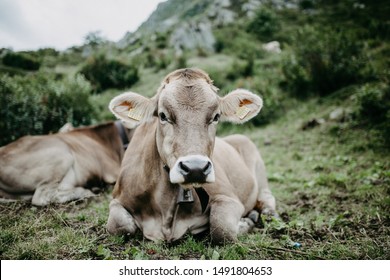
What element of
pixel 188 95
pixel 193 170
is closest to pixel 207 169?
pixel 193 170

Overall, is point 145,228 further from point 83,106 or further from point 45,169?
point 83,106

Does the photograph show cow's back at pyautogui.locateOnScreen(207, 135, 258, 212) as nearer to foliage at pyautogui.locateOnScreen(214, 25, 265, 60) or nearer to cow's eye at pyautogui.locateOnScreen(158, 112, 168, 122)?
cow's eye at pyautogui.locateOnScreen(158, 112, 168, 122)

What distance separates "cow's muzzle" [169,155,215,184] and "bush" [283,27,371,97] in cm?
892

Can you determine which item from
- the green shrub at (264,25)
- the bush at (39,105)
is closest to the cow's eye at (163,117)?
the bush at (39,105)

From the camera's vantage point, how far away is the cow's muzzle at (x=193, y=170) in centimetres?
278

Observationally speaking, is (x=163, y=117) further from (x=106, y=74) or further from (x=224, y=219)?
(x=106, y=74)

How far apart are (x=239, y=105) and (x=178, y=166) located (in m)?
1.31

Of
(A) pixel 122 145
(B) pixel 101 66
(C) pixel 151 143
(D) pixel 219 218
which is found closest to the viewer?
(D) pixel 219 218

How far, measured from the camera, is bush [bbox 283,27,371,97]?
419 inches

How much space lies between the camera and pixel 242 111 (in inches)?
154

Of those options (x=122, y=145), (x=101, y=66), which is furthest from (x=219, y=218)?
(x=101, y=66)

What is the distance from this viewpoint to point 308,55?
11461 mm

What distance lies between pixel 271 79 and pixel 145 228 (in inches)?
419

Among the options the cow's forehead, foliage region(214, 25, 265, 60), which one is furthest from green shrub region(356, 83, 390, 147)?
foliage region(214, 25, 265, 60)
